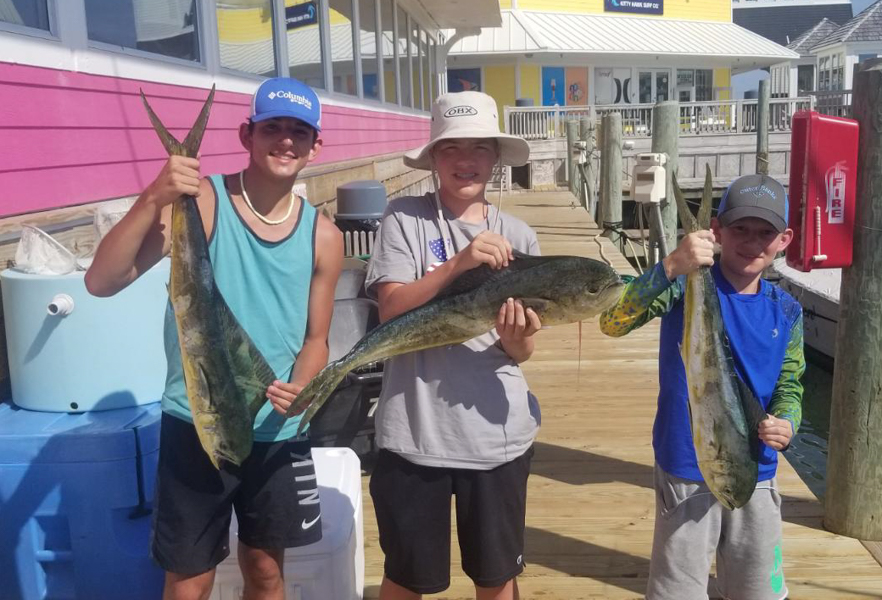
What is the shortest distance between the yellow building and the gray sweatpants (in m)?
27.8

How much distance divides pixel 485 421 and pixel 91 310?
1.38 m

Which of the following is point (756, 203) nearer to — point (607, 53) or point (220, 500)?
point (220, 500)

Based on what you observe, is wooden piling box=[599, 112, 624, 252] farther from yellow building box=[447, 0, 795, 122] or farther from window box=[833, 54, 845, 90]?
window box=[833, 54, 845, 90]

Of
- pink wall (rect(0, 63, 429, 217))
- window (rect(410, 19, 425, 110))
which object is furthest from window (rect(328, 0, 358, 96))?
window (rect(410, 19, 425, 110))

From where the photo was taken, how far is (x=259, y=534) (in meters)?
2.30

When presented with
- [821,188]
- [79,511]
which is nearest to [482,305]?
[79,511]

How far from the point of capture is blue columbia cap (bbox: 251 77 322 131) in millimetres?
2184

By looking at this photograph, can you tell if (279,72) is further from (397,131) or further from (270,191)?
(397,131)

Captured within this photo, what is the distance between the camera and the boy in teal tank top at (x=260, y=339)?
2.17 meters

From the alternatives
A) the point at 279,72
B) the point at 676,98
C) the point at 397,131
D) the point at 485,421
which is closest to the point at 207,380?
the point at 485,421

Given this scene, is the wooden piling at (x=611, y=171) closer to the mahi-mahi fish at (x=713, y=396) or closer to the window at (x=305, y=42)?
the window at (x=305, y=42)

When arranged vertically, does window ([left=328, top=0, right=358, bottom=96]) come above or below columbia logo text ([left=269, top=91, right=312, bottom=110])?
above

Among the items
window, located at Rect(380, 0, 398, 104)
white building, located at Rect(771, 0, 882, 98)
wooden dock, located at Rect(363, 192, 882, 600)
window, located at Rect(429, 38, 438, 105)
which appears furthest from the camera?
white building, located at Rect(771, 0, 882, 98)

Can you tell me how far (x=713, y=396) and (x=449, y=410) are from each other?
692 millimetres
